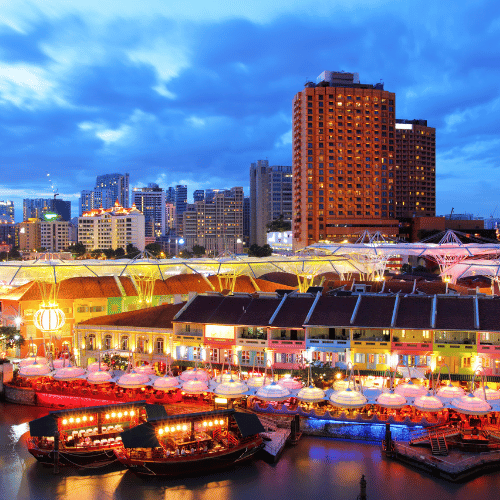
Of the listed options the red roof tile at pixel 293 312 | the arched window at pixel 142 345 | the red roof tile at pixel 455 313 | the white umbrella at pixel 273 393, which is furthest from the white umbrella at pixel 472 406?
the arched window at pixel 142 345

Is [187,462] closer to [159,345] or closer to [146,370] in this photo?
[146,370]

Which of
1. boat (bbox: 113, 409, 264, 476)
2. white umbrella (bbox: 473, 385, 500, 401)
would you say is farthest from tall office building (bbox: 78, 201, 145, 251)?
white umbrella (bbox: 473, 385, 500, 401)

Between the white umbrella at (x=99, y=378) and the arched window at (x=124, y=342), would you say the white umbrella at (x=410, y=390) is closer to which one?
the white umbrella at (x=99, y=378)

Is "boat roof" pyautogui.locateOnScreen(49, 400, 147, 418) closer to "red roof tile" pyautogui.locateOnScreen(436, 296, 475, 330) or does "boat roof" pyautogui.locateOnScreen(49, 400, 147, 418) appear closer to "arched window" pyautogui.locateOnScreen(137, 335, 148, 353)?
"arched window" pyautogui.locateOnScreen(137, 335, 148, 353)

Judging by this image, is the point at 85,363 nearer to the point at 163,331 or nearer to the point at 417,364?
the point at 163,331

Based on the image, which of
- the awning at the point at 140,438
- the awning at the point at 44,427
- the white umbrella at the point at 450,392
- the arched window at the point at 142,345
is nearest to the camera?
the awning at the point at 140,438
